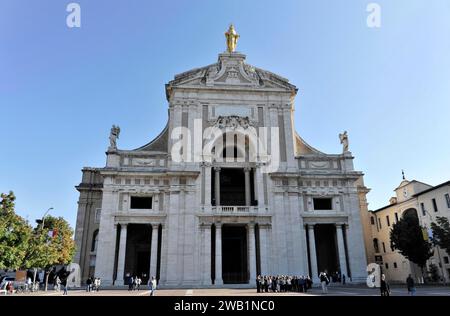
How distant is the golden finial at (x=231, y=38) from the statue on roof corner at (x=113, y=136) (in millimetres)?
17422

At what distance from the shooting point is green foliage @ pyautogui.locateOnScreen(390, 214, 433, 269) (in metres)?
35.3

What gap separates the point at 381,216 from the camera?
51.2 metres

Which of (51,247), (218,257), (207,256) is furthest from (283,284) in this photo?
(51,247)

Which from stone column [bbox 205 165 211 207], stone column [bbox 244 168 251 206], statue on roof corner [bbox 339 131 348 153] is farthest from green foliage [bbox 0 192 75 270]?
statue on roof corner [bbox 339 131 348 153]

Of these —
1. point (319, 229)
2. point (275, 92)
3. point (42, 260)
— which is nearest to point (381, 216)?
point (319, 229)

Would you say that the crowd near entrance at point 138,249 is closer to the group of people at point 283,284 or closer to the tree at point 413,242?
the group of people at point 283,284

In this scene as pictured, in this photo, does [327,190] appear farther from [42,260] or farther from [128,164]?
[42,260]

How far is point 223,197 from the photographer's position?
138 feet

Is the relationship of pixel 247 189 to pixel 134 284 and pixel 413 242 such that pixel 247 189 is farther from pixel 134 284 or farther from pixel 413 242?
pixel 413 242

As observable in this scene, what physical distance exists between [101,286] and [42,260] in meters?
5.74

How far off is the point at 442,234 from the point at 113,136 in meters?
34.7

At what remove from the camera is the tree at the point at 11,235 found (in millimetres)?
26000

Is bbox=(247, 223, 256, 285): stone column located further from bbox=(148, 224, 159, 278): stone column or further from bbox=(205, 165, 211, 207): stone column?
bbox=(148, 224, 159, 278): stone column

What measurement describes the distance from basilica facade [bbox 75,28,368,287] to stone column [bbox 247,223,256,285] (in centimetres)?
10
